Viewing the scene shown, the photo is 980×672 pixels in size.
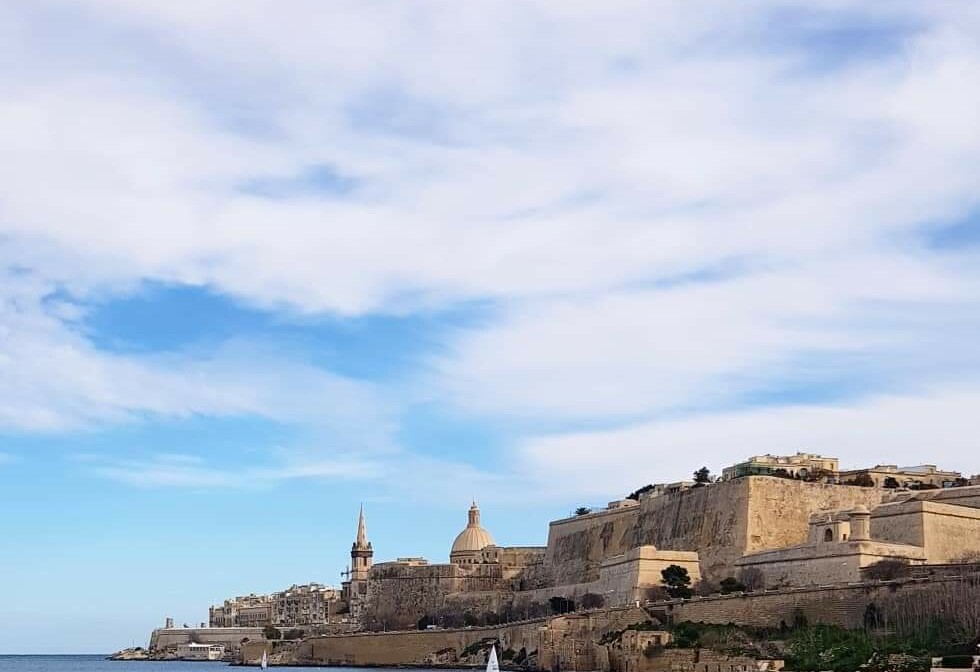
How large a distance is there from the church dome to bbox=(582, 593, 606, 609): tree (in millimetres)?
30731

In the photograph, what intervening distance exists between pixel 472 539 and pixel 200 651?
1628 inches

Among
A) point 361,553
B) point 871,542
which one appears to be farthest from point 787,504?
point 361,553

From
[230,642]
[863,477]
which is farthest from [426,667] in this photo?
[230,642]

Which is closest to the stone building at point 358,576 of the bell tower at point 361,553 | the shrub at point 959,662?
the bell tower at point 361,553

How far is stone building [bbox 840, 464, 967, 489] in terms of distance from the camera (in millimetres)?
67000

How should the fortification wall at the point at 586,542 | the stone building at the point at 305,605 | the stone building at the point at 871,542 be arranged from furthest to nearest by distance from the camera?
the stone building at the point at 305,605, the fortification wall at the point at 586,542, the stone building at the point at 871,542

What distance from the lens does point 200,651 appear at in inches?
5182

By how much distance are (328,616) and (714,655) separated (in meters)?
72.1

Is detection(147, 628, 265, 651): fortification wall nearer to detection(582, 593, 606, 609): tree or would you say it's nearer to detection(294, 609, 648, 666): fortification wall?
detection(294, 609, 648, 666): fortification wall

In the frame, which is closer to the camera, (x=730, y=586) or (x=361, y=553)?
(x=730, y=586)

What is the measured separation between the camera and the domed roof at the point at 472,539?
329 feet

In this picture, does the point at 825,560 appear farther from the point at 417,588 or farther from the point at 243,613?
the point at 243,613

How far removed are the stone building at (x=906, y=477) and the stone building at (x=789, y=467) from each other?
1235 mm

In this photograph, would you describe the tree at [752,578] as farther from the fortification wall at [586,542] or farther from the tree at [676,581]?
the fortification wall at [586,542]
